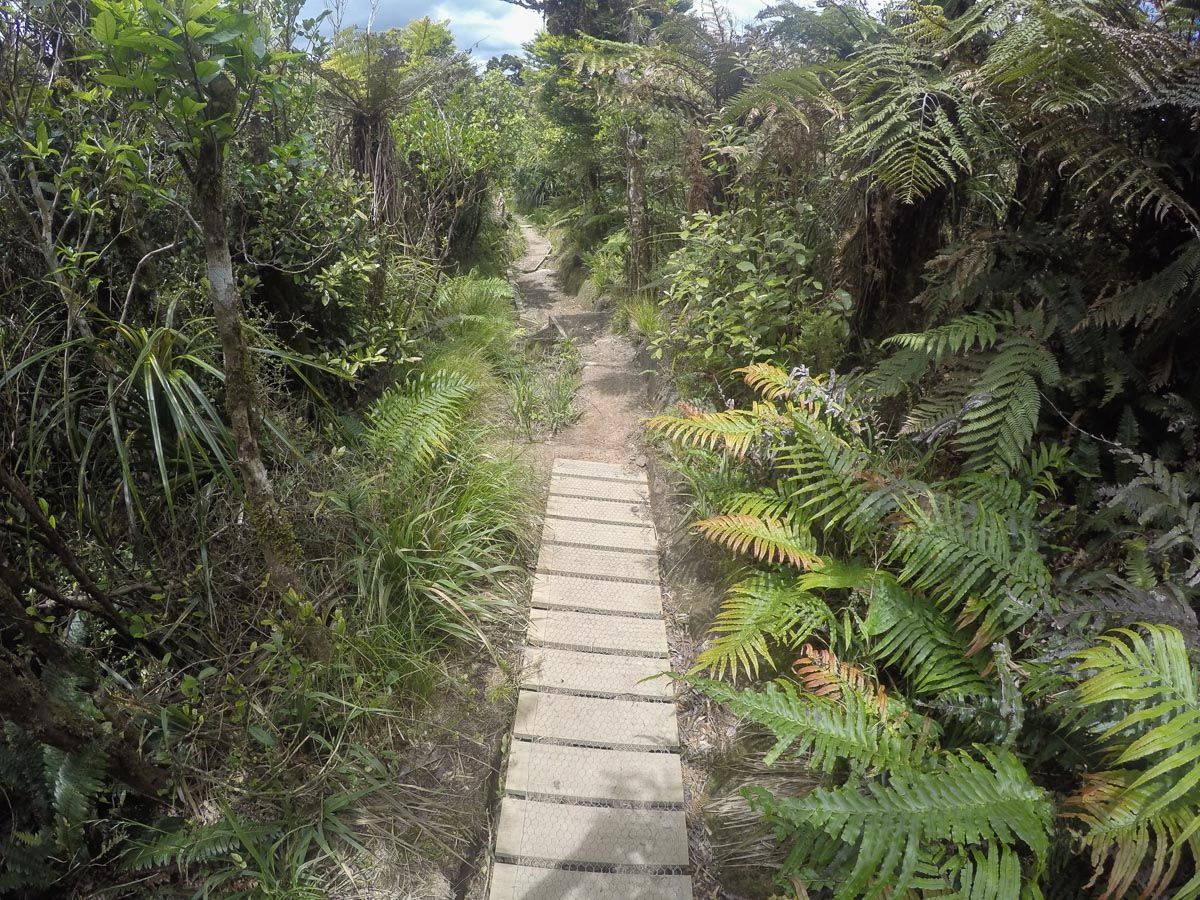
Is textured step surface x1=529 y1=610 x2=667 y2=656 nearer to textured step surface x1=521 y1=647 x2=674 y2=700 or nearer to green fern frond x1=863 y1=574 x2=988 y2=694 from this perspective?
textured step surface x1=521 y1=647 x2=674 y2=700

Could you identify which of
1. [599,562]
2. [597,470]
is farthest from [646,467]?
[599,562]

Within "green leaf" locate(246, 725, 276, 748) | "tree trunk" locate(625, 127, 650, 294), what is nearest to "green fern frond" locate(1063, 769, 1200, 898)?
"green leaf" locate(246, 725, 276, 748)

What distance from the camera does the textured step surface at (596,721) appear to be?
2.53m

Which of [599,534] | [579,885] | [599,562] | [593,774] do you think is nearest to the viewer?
[579,885]

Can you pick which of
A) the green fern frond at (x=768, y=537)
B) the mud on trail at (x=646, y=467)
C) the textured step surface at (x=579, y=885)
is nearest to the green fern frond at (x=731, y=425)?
the green fern frond at (x=768, y=537)

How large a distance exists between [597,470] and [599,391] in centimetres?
130

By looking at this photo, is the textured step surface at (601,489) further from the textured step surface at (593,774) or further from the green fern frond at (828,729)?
the green fern frond at (828,729)

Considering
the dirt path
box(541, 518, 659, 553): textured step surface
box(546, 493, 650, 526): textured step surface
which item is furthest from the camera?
the dirt path

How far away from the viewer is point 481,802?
235 cm

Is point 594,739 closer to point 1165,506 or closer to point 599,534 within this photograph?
point 599,534

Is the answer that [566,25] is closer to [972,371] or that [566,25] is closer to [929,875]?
[972,371]

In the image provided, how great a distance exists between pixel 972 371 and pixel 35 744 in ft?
10.9

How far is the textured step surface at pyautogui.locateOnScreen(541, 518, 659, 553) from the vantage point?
361cm

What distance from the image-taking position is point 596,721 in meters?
2.60
